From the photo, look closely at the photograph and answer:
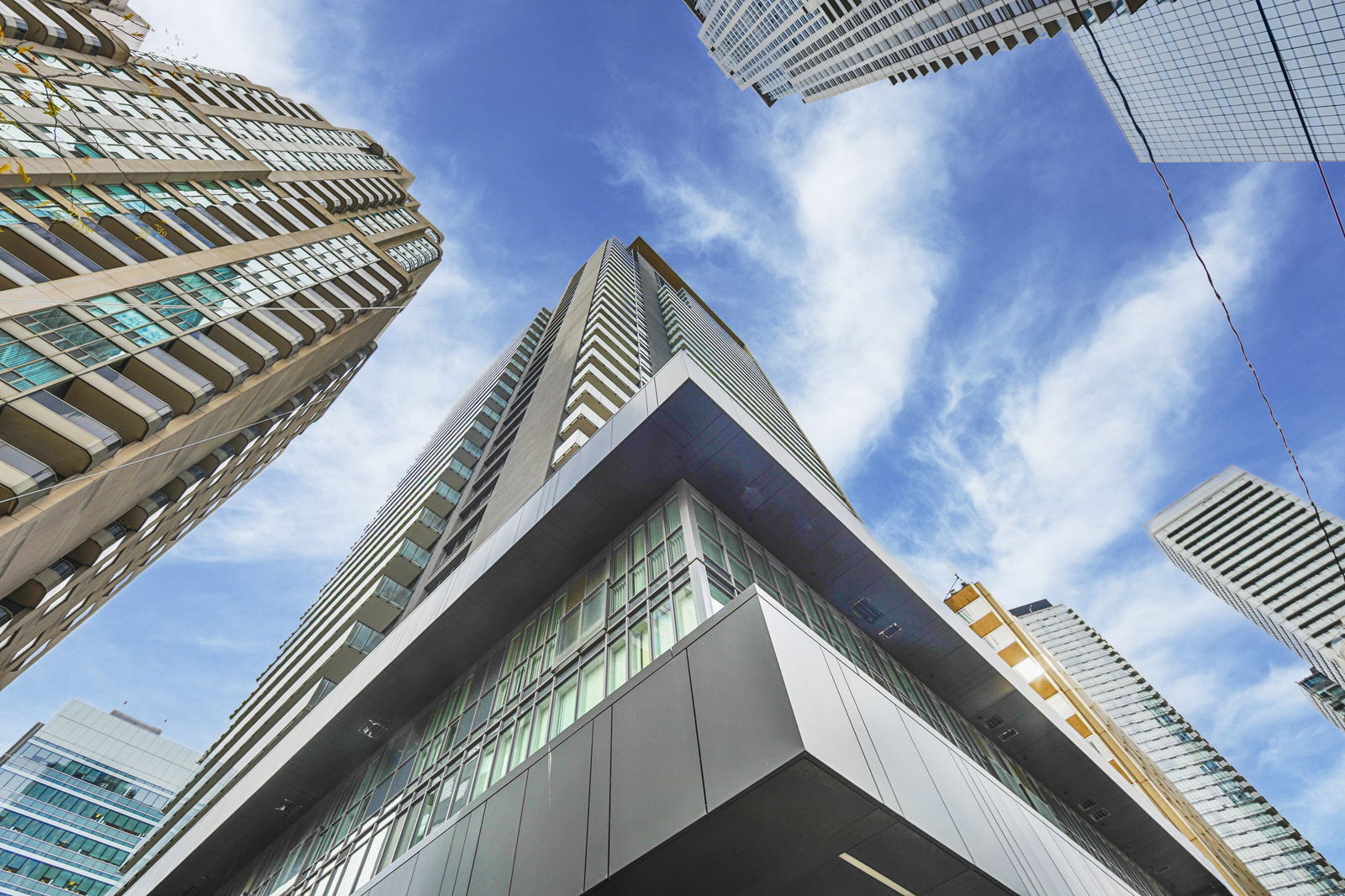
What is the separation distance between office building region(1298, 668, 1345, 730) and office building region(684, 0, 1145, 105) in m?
114

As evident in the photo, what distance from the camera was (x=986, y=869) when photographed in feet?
30.8

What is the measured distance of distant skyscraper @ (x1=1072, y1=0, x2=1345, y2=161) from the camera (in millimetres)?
44469

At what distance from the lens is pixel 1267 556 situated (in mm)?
120062

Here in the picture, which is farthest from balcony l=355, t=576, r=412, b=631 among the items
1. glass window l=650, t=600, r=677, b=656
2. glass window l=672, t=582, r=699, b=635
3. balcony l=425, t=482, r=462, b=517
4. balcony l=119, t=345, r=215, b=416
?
glass window l=672, t=582, r=699, b=635

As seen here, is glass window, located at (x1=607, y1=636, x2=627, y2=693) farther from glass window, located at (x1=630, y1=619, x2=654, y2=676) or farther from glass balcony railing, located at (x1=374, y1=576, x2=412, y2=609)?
glass balcony railing, located at (x1=374, y1=576, x2=412, y2=609)

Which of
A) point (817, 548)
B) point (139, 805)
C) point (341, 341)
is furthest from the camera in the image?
point (139, 805)

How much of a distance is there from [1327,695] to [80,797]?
179942 mm

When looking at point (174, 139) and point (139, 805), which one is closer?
point (174, 139)

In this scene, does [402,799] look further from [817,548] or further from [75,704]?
[75,704]

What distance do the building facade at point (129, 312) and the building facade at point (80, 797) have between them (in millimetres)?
66475

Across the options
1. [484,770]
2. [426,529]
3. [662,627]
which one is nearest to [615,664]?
[662,627]

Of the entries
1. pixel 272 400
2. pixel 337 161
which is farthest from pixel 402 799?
pixel 337 161

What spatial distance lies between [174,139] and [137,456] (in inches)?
877

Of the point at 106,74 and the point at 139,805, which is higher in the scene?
the point at 139,805
